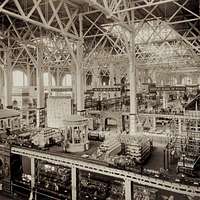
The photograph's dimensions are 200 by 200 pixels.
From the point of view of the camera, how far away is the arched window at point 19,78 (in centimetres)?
3878

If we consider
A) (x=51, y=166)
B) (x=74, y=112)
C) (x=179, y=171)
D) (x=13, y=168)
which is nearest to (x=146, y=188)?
(x=179, y=171)

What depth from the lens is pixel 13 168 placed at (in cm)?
1460

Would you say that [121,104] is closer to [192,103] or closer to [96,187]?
[192,103]

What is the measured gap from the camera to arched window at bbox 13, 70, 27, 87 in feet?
127

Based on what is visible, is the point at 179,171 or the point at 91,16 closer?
the point at 179,171

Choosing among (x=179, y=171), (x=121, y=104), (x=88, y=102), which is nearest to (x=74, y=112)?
(x=88, y=102)

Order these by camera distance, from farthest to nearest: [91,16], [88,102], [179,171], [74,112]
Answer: [88,102] → [74,112] → [91,16] → [179,171]

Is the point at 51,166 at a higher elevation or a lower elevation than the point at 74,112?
lower

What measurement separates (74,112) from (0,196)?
414 inches

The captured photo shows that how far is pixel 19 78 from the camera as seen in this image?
39.5m

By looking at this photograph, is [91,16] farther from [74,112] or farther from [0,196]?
[0,196]

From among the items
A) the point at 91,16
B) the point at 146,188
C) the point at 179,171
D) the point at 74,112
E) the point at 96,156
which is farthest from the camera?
the point at 74,112

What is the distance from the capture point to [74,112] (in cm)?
2284

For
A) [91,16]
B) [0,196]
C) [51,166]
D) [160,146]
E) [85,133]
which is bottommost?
[0,196]
